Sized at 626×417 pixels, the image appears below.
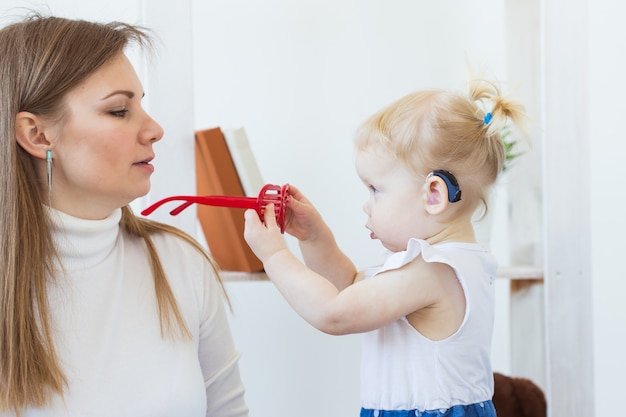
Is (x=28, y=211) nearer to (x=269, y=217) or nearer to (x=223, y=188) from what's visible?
(x=269, y=217)

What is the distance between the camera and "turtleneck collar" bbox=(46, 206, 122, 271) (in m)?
1.32

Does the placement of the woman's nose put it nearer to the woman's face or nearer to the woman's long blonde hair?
the woman's face

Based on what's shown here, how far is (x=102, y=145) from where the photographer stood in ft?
4.24

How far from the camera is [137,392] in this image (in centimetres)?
132

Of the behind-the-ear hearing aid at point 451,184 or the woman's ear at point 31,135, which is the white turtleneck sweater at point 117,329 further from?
the behind-the-ear hearing aid at point 451,184

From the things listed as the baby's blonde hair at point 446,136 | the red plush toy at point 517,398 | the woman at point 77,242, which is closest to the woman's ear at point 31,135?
the woman at point 77,242

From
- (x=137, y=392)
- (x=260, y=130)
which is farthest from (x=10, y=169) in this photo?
(x=260, y=130)

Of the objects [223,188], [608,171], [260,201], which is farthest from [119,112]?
[608,171]

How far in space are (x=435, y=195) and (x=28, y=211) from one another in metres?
0.61

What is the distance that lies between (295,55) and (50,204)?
969mm

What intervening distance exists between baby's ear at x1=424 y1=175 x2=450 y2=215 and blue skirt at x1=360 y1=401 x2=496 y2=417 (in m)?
0.29

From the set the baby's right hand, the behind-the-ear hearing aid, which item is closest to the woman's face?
the baby's right hand

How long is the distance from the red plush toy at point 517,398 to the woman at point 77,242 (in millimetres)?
737

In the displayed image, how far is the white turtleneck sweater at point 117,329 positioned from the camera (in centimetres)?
130
